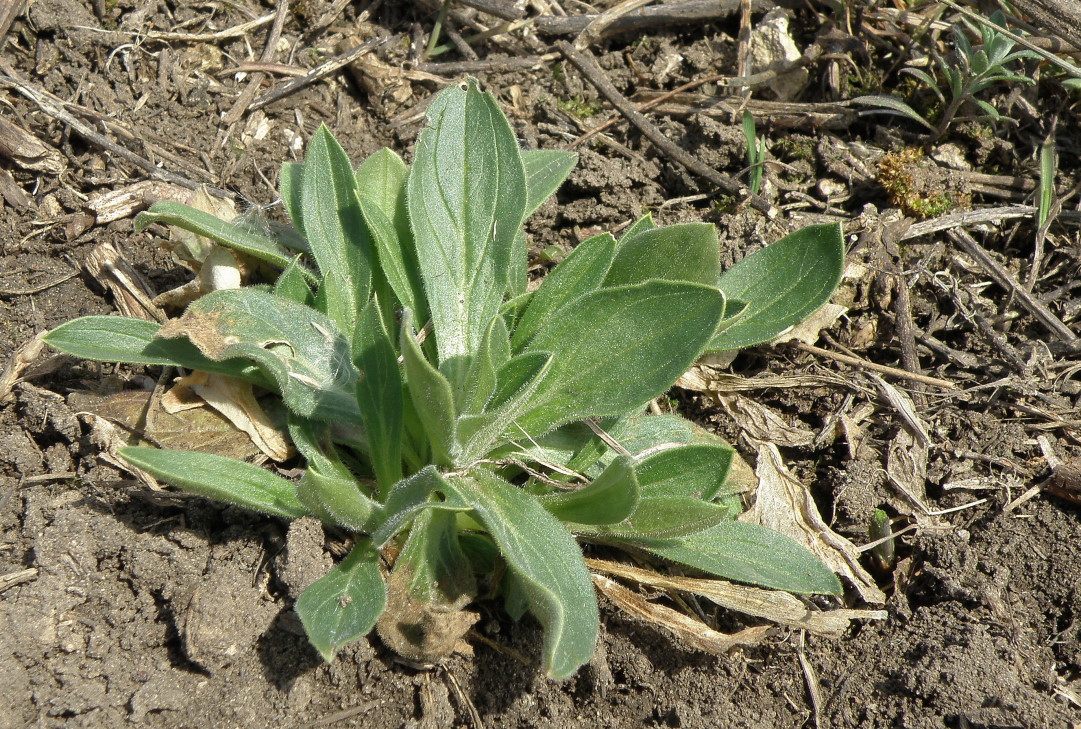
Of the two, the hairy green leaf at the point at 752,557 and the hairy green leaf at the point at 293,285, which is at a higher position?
the hairy green leaf at the point at 293,285

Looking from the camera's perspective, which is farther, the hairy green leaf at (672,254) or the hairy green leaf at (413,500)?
the hairy green leaf at (672,254)

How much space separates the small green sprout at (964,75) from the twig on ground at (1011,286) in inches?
20.0

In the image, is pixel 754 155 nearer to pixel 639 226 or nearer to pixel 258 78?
pixel 639 226

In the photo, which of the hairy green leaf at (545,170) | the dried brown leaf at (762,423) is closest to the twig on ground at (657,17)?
the hairy green leaf at (545,170)

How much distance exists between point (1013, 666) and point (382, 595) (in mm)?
1795

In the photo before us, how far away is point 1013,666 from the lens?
240 cm

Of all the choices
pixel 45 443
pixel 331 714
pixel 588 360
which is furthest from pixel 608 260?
pixel 45 443

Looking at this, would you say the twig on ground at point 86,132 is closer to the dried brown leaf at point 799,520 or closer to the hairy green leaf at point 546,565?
the hairy green leaf at point 546,565

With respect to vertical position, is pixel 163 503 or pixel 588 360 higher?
pixel 588 360

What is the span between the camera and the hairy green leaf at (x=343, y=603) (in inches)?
81.4

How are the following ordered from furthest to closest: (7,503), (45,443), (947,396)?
1. (947,396)
2. (45,443)
3. (7,503)

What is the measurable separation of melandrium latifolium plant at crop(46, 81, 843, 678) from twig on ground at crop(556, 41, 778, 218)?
29.4 inches

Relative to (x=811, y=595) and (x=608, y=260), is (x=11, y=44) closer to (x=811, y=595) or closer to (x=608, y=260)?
(x=608, y=260)

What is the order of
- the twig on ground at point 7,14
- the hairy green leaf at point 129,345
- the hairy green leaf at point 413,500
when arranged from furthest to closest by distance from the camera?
the twig on ground at point 7,14 < the hairy green leaf at point 129,345 < the hairy green leaf at point 413,500
